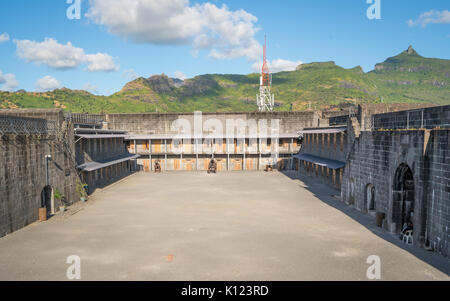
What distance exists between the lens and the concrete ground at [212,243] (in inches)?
498

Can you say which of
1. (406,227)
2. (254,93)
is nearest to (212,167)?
(406,227)

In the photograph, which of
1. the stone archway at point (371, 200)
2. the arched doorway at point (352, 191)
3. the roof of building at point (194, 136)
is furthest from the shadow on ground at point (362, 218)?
the roof of building at point (194, 136)

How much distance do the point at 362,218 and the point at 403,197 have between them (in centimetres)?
338

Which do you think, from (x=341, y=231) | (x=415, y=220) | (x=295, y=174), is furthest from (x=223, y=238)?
(x=295, y=174)

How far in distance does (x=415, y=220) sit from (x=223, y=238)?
933 centimetres

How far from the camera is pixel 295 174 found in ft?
135

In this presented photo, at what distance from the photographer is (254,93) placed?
13038 centimetres

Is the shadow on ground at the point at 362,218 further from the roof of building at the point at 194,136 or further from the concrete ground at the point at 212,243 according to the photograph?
the roof of building at the point at 194,136

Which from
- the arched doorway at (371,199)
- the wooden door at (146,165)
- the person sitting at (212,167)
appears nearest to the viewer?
the arched doorway at (371,199)

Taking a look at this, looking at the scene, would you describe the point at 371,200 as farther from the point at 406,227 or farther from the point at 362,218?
the point at 406,227

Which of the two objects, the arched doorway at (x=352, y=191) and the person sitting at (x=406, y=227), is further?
the arched doorway at (x=352, y=191)

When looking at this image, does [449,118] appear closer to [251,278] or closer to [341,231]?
[341,231]

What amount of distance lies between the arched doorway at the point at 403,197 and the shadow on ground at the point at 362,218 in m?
1.07

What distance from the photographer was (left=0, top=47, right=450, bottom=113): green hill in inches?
3276
